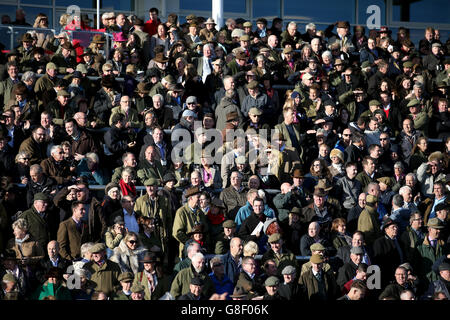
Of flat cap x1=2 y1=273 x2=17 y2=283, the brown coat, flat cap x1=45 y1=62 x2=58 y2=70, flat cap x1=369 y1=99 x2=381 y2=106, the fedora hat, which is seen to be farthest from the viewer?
flat cap x1=369 y1=99 x2=381 y2=106

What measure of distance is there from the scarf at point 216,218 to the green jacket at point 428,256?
289 centimetres

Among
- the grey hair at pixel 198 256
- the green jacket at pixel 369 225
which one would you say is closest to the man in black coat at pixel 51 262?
the grey hair at pixel 198 256

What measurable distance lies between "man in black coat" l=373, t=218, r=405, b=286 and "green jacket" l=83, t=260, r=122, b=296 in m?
3.73

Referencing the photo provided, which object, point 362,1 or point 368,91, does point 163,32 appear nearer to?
point 368,91

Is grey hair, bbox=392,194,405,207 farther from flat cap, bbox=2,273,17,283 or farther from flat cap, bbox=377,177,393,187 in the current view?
flat cap, bbox=2,273,17,283

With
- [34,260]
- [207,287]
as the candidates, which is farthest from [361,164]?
[34,260]

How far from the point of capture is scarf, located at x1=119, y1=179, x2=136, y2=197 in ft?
47.6

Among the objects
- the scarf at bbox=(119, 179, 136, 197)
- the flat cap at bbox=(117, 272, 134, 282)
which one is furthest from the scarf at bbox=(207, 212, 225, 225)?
the flat cap at bbox=(117, 272, 134, 282)

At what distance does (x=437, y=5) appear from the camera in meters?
26.3

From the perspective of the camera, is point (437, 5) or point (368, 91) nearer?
point (368, 91)

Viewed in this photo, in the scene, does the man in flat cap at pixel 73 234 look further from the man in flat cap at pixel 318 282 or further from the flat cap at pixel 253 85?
the flat cap at pixel 253 85

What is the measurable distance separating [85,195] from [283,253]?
2808 mm

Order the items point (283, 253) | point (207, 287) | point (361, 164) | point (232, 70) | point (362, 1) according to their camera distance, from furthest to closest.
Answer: point (362, 1) → point (232, 70) → point (361, 164) → point (283, 253) → point (207, 287)

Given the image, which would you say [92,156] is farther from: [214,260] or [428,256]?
[428,256]
